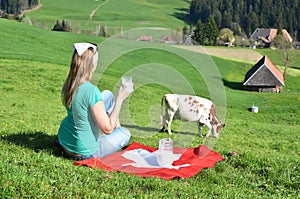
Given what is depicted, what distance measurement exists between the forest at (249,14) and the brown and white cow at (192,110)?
135 m

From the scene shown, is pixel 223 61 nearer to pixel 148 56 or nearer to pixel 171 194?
pixel 148 56

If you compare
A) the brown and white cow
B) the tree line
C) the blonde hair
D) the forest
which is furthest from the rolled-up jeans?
the forest

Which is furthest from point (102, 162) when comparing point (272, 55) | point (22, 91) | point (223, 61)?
point (272, 55)

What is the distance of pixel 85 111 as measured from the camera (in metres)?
6.71

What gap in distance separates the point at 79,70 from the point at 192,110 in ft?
24.8

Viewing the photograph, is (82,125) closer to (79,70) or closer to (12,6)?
(79,70)

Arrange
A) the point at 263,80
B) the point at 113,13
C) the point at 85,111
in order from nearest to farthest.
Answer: the point at 85,111, the point at 263,80, the point at 113,13

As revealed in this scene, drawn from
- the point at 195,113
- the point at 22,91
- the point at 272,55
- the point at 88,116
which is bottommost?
the point at 272,55

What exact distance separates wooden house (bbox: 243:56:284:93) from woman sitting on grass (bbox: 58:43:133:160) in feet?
156

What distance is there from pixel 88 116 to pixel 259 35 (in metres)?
139

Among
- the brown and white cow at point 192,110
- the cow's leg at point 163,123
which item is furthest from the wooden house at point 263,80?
the brown and white cow at point 192,110

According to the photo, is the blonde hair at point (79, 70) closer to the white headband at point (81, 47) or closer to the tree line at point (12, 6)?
the white headband at point (81, 47)

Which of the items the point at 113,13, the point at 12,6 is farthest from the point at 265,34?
the point at 12,6

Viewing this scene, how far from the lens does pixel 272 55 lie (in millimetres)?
94062
